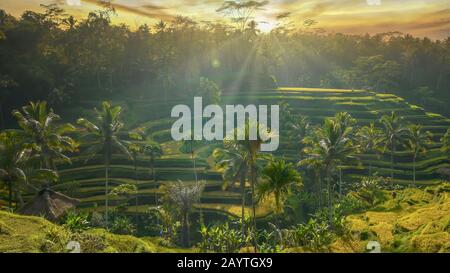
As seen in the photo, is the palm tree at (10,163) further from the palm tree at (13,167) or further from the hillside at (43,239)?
the hillside at (43,239)

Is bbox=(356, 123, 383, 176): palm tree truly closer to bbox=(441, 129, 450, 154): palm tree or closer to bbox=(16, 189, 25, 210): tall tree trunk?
bbox=(441, 129, 450, 154): palm tree

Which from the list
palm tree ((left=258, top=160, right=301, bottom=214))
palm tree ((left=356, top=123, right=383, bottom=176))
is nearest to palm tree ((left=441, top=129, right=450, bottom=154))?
palm tree ((left=356, top=123, right=383, bottom=176))

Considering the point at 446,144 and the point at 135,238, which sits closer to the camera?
the point at 135,238

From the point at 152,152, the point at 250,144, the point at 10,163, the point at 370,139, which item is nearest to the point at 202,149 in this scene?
the point at 152,152

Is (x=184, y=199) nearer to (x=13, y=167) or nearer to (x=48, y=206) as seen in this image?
(x=48, y=206)

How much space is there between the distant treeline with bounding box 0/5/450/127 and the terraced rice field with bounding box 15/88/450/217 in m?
8.98

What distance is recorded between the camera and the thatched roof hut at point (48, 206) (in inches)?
1033

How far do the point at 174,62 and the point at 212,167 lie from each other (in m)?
34.9

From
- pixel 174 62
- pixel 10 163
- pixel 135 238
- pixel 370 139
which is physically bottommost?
pixel 135 238

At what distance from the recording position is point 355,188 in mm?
46438

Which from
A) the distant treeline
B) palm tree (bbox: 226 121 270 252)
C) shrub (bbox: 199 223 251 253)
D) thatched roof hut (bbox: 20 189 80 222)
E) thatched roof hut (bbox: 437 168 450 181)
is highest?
the distant treeline

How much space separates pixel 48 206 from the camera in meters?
26.7

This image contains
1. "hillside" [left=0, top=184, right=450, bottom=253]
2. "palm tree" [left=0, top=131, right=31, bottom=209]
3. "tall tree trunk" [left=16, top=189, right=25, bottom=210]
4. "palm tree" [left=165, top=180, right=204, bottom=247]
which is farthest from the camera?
"palm tree" [left=165, top=180, right=204, bottom=247]

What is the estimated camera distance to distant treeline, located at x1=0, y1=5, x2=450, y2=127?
5854 cm
